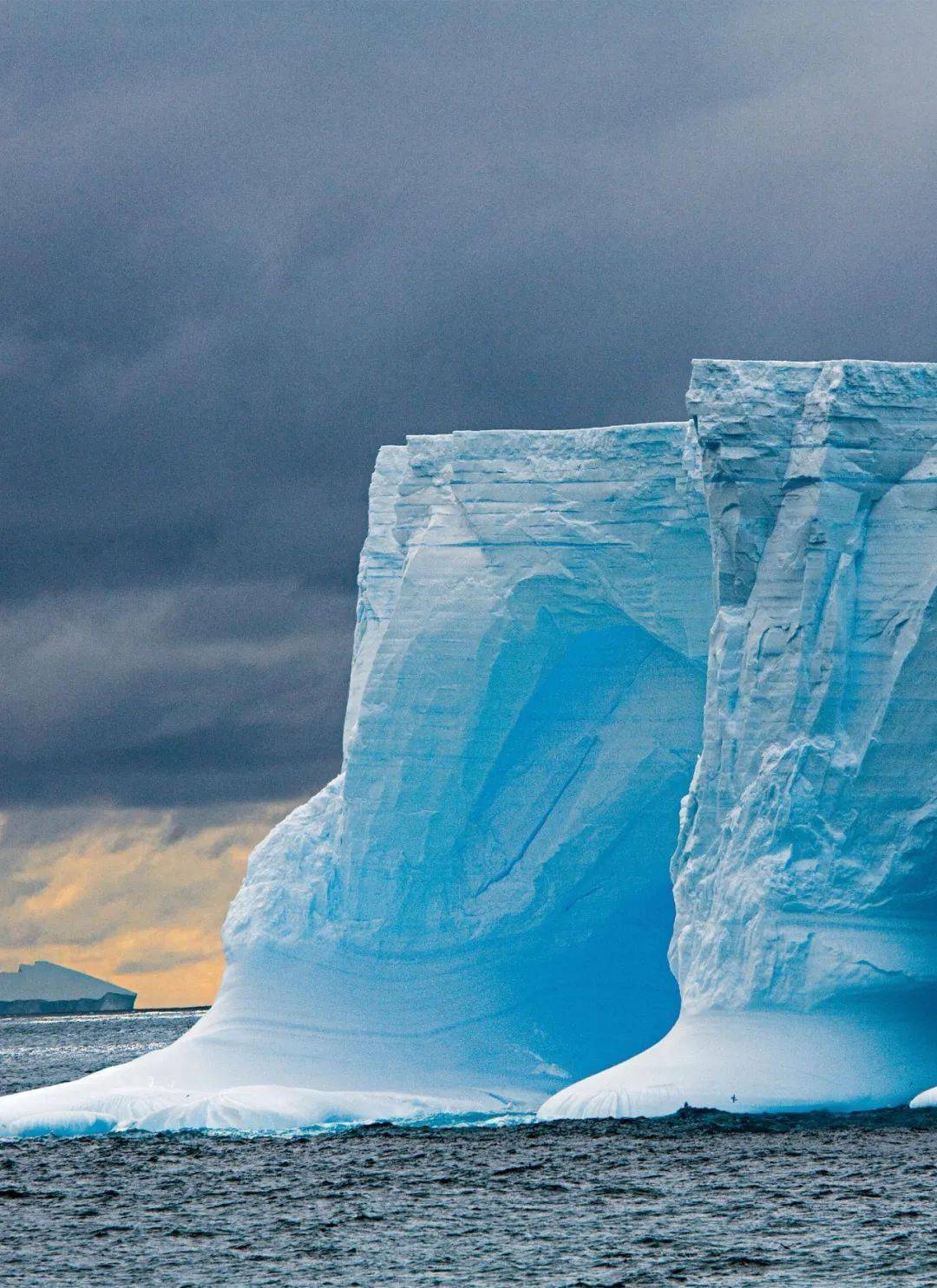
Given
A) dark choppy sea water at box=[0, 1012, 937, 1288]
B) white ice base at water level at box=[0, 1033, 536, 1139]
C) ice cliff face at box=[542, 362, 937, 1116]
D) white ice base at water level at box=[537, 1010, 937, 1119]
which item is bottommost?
dark choppy sea water at box=[0, 1012, 937, 1288]

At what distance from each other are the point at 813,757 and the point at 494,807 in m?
5.16

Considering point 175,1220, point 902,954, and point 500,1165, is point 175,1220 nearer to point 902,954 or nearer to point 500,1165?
point 500,1165

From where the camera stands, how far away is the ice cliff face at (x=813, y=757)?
23.7 meters

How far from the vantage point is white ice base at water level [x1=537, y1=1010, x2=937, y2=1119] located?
75.9 ft

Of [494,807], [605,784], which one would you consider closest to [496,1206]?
[605,784]

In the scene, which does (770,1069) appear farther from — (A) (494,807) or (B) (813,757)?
(A) (494,807)

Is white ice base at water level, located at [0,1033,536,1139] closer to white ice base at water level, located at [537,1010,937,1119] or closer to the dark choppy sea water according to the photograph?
the dark choppy sea water

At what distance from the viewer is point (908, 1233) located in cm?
1914

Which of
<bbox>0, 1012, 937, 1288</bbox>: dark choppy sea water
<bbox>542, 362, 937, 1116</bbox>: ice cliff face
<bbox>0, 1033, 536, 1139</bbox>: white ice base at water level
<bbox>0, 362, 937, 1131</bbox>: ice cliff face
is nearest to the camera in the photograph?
<bbox>0, 1012, 937, 1288</bbox>: dark choppy sea water

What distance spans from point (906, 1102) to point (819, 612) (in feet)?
15.9

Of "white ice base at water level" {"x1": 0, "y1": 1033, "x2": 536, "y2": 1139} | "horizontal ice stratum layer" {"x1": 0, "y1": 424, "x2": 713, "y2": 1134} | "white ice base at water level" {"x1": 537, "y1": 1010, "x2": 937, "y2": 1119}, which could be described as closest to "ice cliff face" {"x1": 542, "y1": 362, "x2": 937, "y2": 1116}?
"white ice base at water level" {"x1": 537, "y1": 1010, "x2": 937, "y2": 1119}

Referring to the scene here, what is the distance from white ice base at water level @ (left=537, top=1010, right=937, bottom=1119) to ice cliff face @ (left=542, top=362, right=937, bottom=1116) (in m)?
0.02

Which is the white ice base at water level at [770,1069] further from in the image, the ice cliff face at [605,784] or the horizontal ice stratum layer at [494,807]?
the horizontal ice stratum layer at [494,807]

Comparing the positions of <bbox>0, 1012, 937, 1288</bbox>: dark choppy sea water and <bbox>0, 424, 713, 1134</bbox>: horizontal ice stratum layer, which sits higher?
<bbox>0, 424, 713, 1134</bbox>: horizontal ice stratum layer
